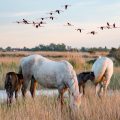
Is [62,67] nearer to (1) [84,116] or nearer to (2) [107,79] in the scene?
(1) [84,116]

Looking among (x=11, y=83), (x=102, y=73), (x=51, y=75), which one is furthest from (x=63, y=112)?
(x=102, y=73)

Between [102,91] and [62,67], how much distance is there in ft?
10.5

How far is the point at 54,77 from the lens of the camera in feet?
47.9

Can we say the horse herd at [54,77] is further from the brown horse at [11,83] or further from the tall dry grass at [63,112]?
the tall dry grass at [63,112]

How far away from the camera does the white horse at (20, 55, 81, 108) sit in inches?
514

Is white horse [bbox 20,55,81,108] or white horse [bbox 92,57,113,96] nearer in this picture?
white horse [bbox 20,55,81,108]

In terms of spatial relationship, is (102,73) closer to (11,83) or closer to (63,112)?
(11,83)

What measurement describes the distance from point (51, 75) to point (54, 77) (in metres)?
0.17

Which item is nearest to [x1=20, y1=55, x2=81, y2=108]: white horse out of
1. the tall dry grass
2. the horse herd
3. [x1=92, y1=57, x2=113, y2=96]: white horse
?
the horse herd

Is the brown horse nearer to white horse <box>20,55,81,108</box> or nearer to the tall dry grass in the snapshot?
white horse <box>20,55,81,108</box>

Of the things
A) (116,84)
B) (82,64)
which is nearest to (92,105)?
(116,84)

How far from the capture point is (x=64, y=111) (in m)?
12.1

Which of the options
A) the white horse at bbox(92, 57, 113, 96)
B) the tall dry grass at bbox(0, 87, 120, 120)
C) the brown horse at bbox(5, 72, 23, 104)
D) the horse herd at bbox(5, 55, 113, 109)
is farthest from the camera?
the white horse at bbox(92, 57, 113, 96)

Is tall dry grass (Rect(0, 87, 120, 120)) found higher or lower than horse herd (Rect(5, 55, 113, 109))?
lower
